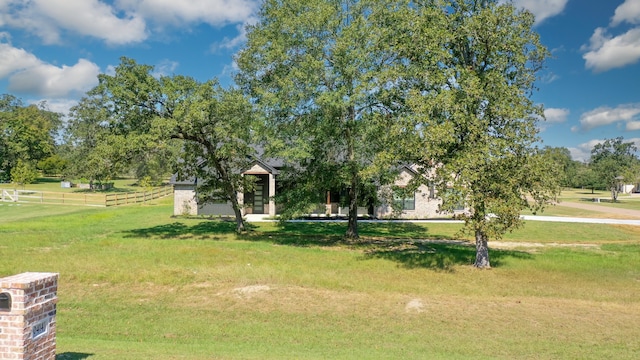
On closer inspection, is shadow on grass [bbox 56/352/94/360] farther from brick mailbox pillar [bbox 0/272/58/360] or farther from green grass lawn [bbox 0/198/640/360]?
brick mailbox pillar [bbox 0/272/58/360]

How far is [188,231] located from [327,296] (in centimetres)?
1385

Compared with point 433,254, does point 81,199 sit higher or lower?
higher

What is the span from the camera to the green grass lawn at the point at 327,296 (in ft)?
26.5

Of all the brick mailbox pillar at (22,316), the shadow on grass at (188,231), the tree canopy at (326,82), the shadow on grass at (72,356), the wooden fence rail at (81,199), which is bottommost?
the shadow on grass at (72,356)

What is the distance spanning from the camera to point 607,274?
14688 mm

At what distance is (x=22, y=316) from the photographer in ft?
15.9

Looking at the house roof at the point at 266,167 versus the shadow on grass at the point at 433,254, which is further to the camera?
the house roof at the point at 266,167

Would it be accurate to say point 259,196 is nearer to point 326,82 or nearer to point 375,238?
point 375,238

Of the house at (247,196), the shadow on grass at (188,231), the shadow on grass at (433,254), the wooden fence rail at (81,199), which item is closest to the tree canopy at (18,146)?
the wooden fence rail at (81,199)

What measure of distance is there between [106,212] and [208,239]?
14.1m

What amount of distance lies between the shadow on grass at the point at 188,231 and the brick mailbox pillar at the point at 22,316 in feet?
53.0

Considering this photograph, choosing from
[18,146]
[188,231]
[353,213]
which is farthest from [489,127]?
[18,146]

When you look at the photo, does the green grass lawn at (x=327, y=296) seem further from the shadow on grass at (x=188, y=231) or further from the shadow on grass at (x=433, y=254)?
the shadow on grass at (x=188, y=231)

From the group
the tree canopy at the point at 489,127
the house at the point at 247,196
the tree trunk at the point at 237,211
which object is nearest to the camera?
the tree canopy at the point at 489,127
